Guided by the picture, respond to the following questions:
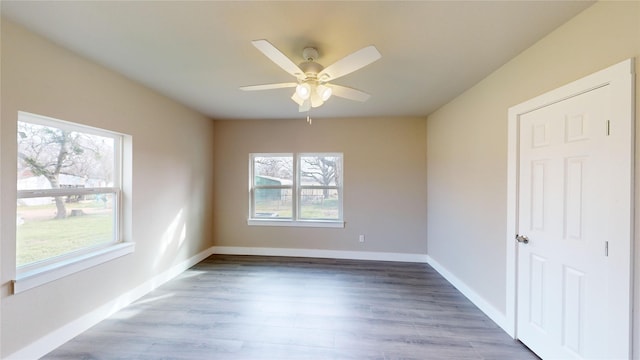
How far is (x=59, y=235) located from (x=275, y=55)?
2.43m

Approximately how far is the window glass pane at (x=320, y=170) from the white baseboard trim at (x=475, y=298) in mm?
2139

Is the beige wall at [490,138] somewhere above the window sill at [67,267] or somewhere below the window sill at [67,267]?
above

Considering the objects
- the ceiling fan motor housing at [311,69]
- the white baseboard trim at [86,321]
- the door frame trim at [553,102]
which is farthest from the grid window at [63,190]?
the door frame trim at [553,102]

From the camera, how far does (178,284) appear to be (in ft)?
10.9

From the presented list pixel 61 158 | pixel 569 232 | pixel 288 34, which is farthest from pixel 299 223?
pixel 569 232

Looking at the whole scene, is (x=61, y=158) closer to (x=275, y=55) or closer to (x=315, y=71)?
(x=275, y=55)

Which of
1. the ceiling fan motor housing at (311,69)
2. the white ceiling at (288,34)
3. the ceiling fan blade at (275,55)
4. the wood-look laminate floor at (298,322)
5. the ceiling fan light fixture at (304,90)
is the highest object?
the white ceiling at (288,34)

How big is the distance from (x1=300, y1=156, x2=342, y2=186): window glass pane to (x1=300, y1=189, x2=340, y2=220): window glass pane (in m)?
0.16

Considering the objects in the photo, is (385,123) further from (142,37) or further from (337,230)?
(142,37)

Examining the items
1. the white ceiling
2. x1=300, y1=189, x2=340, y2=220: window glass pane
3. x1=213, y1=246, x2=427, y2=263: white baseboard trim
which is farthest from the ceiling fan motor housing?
x1=213, y1=246, x2=427, y2=263: white baseboard trim

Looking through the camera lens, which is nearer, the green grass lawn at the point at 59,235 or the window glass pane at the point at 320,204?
the green grass lawn at the point at 59,235

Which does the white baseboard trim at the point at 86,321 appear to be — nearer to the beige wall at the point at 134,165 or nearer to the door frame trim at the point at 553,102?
the beige wall at the point at 134,165

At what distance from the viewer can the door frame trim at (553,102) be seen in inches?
53.3

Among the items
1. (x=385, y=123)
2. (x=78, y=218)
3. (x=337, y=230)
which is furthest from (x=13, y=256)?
(x=385, y=123)
